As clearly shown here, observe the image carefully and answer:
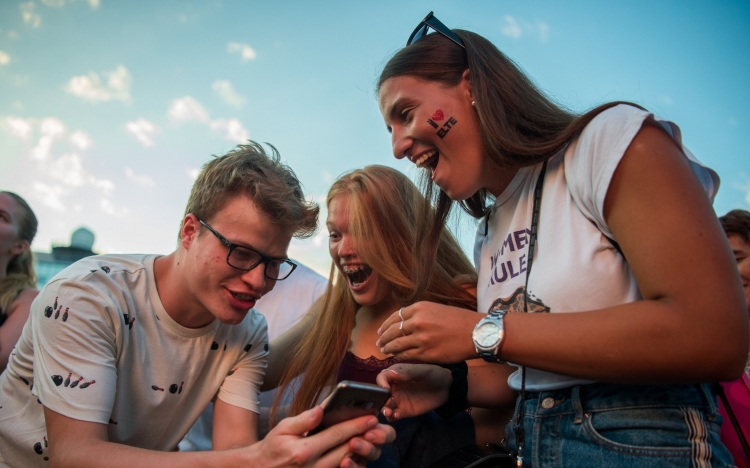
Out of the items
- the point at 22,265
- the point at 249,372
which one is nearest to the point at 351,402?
the point at 249,372

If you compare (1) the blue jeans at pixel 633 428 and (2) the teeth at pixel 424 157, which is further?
(2) the teeth at pixel 424 157

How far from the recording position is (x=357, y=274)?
3.12 meters

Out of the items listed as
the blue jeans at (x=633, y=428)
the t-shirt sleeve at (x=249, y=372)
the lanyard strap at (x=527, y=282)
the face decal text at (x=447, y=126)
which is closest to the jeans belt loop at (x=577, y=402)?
the blue jeans at (x=633, y=428)

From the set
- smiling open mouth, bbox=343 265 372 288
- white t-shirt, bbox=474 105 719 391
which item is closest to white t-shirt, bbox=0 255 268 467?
smiling open mouth, bbox=343 265 372 288

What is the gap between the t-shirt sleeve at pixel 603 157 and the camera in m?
1.36

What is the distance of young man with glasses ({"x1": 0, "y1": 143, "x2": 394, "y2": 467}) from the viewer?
1920 millimetres

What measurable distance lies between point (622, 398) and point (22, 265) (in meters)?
4.68

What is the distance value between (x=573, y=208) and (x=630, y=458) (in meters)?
0.71

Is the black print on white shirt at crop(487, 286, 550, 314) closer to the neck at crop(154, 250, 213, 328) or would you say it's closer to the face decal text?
the face decal text

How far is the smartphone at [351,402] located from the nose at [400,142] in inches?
40.3

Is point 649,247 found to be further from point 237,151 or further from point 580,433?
point 237,151

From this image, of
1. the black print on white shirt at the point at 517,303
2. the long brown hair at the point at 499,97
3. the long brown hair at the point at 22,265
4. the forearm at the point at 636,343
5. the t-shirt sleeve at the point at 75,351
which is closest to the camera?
the forearm at the point at 636,343

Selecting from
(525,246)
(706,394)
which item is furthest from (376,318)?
(706,394)

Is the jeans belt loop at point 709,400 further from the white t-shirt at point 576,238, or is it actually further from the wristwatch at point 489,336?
the wristwatch at point 489,336
